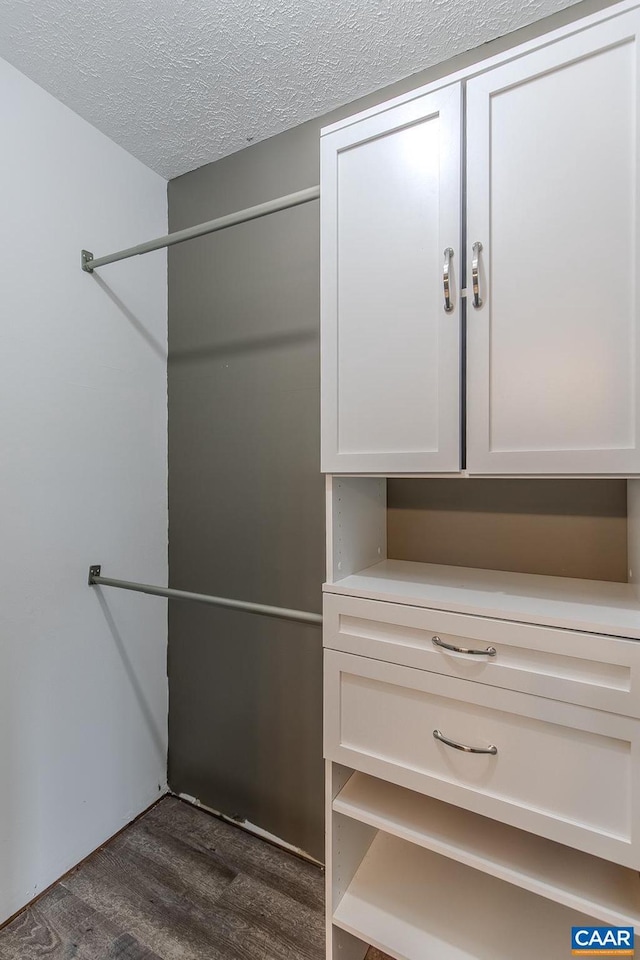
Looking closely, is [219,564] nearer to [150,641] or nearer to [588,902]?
[150,641]

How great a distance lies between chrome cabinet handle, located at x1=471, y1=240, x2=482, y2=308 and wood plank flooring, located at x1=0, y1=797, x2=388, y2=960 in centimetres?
177

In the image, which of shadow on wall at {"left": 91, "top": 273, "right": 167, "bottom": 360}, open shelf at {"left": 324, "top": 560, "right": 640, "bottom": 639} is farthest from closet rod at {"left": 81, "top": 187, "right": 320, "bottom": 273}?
open shelf at {"left": 324, "top": 560, "right": 640, "bottom": 639}

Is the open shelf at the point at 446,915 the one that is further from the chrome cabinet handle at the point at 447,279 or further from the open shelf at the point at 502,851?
the chrome cabinet handle at the point at 447,279

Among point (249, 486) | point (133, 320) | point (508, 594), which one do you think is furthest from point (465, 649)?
point (133, 320)

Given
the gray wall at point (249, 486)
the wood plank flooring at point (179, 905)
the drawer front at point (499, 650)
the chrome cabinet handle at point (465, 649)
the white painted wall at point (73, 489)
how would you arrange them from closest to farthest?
the drawer front at point (499, 650) → the chrome cabinet handle at point (465, 649) → the wood plank flooring at point (179, 905) → the white painted wall at point (73, 489) → the gray wall at point (249, 486)

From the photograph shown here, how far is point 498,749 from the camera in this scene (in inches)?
37.6

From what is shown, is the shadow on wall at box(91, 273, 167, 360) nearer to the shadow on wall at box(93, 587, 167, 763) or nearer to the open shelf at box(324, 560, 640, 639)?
the shadow on wall at box(93, 587, 167, 763)

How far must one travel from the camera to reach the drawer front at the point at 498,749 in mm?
852

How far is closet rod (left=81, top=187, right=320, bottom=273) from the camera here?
1.19m

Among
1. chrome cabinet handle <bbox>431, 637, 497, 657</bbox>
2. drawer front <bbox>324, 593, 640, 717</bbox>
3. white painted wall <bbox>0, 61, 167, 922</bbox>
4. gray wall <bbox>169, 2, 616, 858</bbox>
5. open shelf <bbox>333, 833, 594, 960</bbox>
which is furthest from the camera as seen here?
gray wall <bbox>169, 2, 616, 858</bbox>

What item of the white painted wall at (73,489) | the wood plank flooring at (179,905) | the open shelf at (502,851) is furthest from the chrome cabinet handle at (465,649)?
the white painted wall at (73,489)

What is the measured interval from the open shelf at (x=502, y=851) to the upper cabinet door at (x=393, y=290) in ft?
2.77

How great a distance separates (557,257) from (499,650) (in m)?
0.81

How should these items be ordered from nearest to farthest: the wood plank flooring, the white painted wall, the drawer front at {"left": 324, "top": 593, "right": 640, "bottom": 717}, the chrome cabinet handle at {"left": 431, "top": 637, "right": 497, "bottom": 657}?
the drawer front at {"left": 324, "top": 593, "right": 640, "bottom": 717} → the chrome cabinet handle at {"left": 431, "top": 637, "right": 497, "bottom": 657} → the wood plank flooring → the white painted wall
